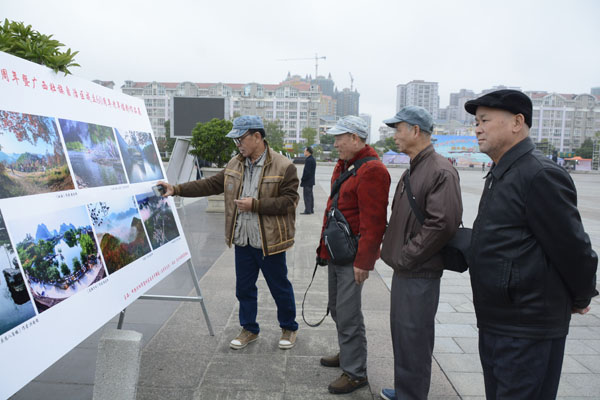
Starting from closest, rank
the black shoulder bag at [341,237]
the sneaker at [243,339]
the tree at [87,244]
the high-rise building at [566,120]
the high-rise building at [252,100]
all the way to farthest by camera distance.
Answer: the tree at [87,244] → the black shoulder bag at [341,237] → the sneaker at [243,339] → the high-rise building at [252,100] → the high-rise building at [566,120]

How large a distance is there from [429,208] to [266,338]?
2085 millimetres

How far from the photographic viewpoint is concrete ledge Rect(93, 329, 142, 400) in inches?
82.7

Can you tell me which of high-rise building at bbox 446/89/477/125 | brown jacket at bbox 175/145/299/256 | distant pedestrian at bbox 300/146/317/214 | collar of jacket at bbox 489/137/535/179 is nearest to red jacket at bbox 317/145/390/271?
brown jacket at bbox 175/145/299/256

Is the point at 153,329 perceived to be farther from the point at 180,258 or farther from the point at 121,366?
the point at 121,366

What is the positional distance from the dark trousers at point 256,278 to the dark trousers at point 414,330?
1.16m

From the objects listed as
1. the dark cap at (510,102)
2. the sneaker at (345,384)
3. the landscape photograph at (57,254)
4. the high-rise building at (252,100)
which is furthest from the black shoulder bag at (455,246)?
the high-rise building at (252,100)

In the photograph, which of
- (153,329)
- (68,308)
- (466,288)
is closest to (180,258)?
(153,329)

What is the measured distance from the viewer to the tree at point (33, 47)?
2043 millimetres

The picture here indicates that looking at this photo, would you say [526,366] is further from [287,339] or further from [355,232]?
[287,339]

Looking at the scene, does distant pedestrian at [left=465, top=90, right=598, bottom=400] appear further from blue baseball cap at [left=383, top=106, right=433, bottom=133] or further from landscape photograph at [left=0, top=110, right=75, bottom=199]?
landscape photograph at [left=0, top=110, right=75, bottom=199]

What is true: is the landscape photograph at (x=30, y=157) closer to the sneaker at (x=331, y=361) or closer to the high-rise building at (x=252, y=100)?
the sneaker at (x=331, y=361)

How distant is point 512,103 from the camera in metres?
1.77

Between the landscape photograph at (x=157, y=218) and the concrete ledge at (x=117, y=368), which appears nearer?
the concrete ledge at (x=117, y=368)

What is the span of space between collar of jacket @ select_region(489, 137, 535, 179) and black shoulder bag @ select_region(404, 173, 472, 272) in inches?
18.1
